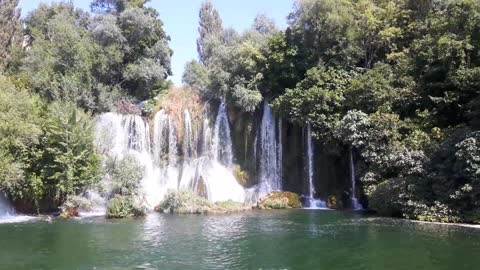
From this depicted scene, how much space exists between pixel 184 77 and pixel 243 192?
13.1 metres

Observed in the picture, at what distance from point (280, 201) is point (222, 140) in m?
8.21

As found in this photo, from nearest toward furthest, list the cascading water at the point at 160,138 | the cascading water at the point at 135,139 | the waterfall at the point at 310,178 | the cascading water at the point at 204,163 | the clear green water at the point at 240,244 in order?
the clear green water at the point at 240,244
the waterfall at the point at 310,178
the cascading water at the point at 204,163
the cascading water at the point at 135,139
the cascading water at the point at 160,138

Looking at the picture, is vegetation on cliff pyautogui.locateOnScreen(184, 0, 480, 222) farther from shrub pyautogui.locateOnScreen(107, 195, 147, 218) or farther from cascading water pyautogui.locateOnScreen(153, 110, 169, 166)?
shrub pyautogui.locateOnScreen(107, 195, 147, 218)

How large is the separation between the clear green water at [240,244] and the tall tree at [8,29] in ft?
93.8

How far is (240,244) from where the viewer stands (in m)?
20.6

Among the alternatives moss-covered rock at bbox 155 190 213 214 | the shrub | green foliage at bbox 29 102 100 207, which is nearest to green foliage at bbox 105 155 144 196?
the shrub

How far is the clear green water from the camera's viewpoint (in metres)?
16.9

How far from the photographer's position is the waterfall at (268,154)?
3919 centimetres

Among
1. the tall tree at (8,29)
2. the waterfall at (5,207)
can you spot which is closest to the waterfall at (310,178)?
the waterfall at (5,207)

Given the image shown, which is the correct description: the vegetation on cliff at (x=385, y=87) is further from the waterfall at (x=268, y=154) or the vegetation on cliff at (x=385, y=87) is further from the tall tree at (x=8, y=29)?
the tall tree at (x=8, y=29)

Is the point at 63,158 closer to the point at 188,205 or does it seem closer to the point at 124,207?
the point at 124,207

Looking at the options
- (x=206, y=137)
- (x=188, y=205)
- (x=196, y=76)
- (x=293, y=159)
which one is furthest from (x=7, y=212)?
(x=293, y=159)

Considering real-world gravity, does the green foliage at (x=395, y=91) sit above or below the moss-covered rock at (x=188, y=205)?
above

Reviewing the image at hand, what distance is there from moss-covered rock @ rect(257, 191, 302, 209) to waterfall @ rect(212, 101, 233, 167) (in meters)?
5.24
